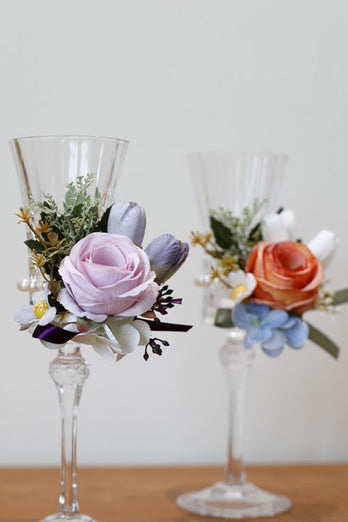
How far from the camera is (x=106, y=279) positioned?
88cm

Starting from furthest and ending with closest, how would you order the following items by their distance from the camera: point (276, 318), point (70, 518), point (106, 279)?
1. point (276, 318)
2. point (70, 518)
3. point (106, 279)

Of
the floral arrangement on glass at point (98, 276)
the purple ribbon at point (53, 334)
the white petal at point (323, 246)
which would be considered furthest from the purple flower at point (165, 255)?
the white petal at point (323, 246)

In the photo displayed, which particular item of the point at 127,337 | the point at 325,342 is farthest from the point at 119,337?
the point at 325,342

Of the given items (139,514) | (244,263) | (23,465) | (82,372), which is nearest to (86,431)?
(23,465)

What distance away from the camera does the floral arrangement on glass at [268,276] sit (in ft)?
3.94

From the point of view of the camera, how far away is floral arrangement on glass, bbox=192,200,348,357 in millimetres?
1200

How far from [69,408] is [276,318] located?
0.32 m

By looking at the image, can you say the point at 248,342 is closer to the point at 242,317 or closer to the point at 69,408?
the point at 242,317

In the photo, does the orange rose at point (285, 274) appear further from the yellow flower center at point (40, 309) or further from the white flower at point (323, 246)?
the yellow flower center at point (40, 309)

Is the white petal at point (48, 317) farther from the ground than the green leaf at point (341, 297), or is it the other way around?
the green leaf at point (341, 297)

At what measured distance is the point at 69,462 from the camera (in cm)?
100

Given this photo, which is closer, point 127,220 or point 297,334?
point 127,220

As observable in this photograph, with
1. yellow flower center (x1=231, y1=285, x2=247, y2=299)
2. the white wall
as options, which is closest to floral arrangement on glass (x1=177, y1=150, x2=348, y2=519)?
yellow flower center (x1=231, y1=285, x2=247, y2=299)

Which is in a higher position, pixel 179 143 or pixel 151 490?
pixel 179 143
